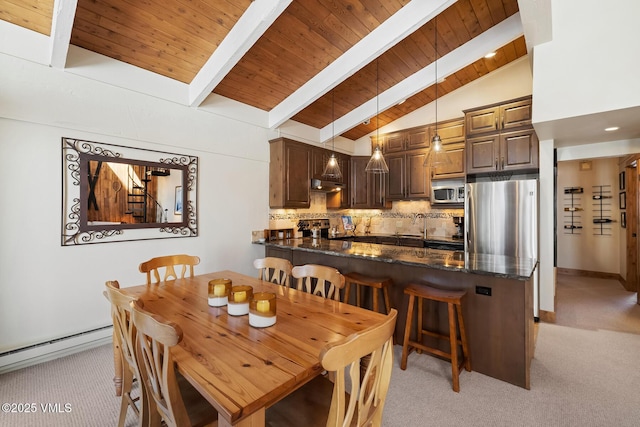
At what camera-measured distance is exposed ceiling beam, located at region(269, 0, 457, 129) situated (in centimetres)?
272

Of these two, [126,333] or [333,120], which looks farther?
[333,120]

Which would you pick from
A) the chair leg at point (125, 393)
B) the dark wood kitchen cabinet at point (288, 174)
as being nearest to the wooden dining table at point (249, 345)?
the chair leg at point (125, 393)

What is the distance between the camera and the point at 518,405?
199cm

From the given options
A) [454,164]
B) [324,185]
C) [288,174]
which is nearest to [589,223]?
[454,164]

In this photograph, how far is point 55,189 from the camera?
2.56m

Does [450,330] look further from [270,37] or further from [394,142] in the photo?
[394,142]

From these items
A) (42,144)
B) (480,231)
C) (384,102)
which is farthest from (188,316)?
(384,102)

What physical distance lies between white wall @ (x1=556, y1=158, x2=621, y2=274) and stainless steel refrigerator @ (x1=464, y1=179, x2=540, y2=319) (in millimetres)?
3375

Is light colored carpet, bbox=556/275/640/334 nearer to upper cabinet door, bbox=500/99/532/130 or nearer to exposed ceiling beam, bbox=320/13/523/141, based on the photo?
upper cabinet door, bbox=500/99/532/130

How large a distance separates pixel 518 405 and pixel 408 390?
0.73 m

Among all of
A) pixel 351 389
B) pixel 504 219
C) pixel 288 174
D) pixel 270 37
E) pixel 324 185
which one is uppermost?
pixel 270 37

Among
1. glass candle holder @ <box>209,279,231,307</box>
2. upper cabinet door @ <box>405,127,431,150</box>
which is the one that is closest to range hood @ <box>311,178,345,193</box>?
upper cabinet door @ <box>405,127,431,150</box>

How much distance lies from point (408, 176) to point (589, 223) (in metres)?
4.09

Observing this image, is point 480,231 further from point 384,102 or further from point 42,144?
point 42,144
